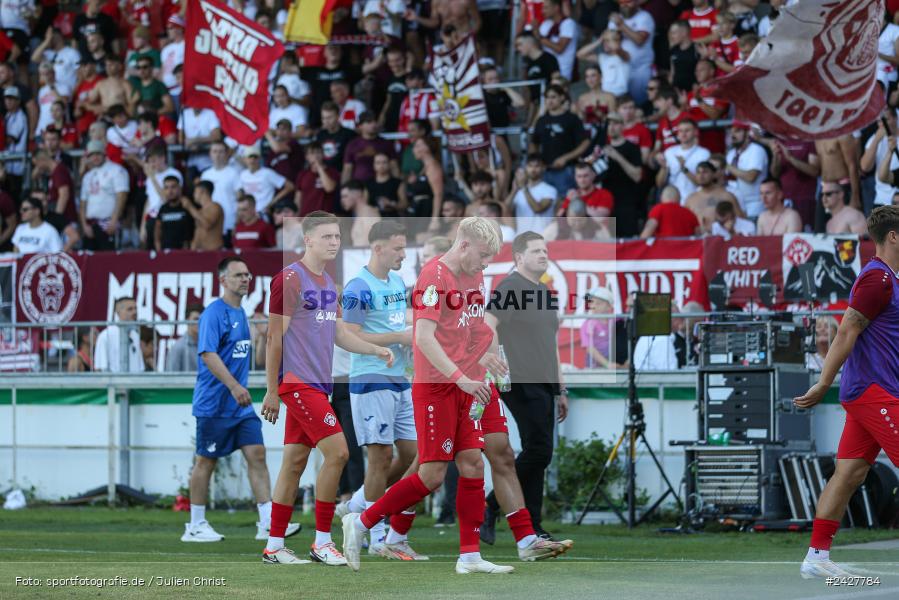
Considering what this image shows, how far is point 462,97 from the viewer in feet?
64.4

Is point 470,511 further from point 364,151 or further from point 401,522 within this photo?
point 364,151

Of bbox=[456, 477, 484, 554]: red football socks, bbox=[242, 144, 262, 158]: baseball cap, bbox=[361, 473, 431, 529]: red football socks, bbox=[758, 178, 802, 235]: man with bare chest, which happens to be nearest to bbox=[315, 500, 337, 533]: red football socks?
bbox=[361, 473, 431, 529]: red football socks

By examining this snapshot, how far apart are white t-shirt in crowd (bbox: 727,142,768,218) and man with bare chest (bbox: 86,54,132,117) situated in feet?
34.9

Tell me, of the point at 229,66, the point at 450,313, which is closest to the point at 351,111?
the point at 229,66

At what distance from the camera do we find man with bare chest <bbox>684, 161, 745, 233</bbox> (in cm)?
1720

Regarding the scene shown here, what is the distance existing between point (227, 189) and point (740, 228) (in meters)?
7.68

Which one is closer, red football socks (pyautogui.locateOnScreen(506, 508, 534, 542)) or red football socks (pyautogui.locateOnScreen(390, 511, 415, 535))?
red football socks (pyautogui.locateOnScreen(506, 508, 534, 542))

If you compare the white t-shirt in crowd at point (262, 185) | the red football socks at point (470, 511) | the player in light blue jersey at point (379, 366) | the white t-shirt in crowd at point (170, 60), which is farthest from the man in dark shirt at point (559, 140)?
the red football socks at point (470, 511)

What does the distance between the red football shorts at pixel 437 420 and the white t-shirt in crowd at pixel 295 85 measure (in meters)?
13.7

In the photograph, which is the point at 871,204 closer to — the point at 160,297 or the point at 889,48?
the point at 889,48

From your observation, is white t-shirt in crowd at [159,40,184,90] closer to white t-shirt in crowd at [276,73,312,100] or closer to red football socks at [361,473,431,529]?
white t-shirt in crowd at [276,73,312,100]

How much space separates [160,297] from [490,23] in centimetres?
696

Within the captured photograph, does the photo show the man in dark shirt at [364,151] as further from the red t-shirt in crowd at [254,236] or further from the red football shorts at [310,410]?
the red football shorts at [310,410]

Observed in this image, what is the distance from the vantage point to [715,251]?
15570mm
